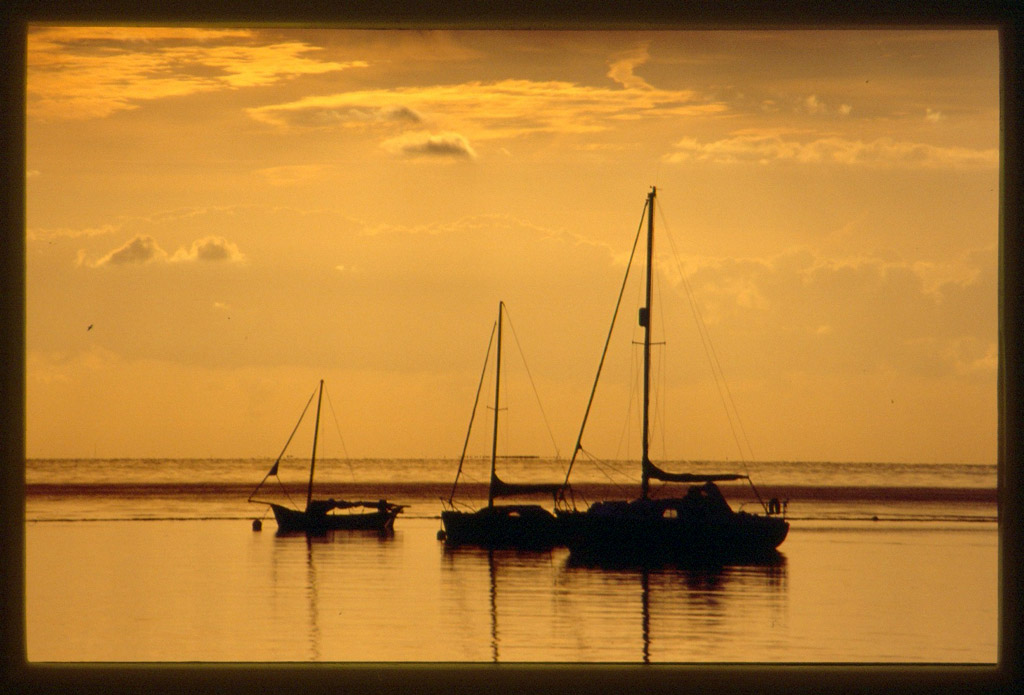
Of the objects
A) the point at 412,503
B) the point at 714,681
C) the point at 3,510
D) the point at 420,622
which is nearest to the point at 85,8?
the point at 3,510

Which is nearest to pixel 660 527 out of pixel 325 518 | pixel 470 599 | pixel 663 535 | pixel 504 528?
pixel 663 535

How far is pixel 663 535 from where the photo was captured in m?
11.5

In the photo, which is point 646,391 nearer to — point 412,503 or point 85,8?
point 85,8

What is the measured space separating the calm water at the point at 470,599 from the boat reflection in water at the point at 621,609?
0.03 meters

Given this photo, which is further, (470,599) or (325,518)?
(325,518)

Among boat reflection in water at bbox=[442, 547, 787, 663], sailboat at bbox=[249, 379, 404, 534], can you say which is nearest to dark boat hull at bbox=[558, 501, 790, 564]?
boat reflection in water at bbox=[442, 547, 787, 663]

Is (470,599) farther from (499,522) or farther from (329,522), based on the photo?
(329,522)

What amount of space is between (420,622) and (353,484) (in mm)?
26331

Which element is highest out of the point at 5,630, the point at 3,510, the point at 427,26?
the point at 427,26

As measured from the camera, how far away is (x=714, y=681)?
3.24m

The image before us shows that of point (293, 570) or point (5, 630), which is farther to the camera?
point (293, 570)

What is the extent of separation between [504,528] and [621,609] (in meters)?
6.68

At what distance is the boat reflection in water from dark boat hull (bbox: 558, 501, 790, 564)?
0.58 feet

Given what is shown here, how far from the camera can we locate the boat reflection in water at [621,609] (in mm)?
6406
